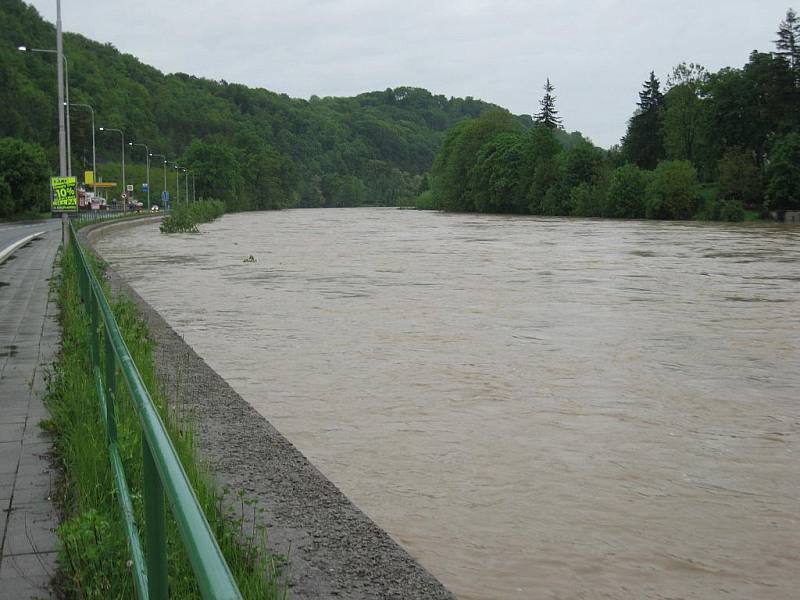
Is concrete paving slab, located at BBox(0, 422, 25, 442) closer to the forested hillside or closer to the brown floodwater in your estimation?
the brown floodwater

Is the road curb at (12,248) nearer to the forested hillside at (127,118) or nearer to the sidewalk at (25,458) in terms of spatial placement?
the sidewalk at (25,458)

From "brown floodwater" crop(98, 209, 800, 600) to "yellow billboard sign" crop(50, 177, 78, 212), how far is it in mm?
4276

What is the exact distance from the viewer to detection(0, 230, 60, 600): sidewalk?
4.59 meters

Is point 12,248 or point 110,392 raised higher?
point 110,392

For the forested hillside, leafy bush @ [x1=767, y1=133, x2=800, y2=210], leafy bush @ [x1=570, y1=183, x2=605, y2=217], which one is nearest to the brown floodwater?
leafy bush @ [x1=767, y1=133, x2=800, y2=210]

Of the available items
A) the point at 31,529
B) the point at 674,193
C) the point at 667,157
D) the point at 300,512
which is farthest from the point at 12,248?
the point at 667,157

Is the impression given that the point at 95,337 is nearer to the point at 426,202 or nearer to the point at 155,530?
the point at 155,530

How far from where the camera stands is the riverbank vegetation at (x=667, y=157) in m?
90.8

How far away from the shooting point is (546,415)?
35.0 feet

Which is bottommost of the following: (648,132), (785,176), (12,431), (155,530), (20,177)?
(12,431)

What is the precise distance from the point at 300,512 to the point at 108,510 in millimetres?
1561

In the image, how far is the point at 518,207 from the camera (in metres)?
→ 119

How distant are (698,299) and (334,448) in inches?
592

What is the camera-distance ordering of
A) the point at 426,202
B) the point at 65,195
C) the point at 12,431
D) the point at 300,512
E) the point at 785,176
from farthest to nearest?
1. the point at 426,202
2. the point at 785,176
3. the point at 65,195
4. the point at 12,431
5. the point at 300,512
